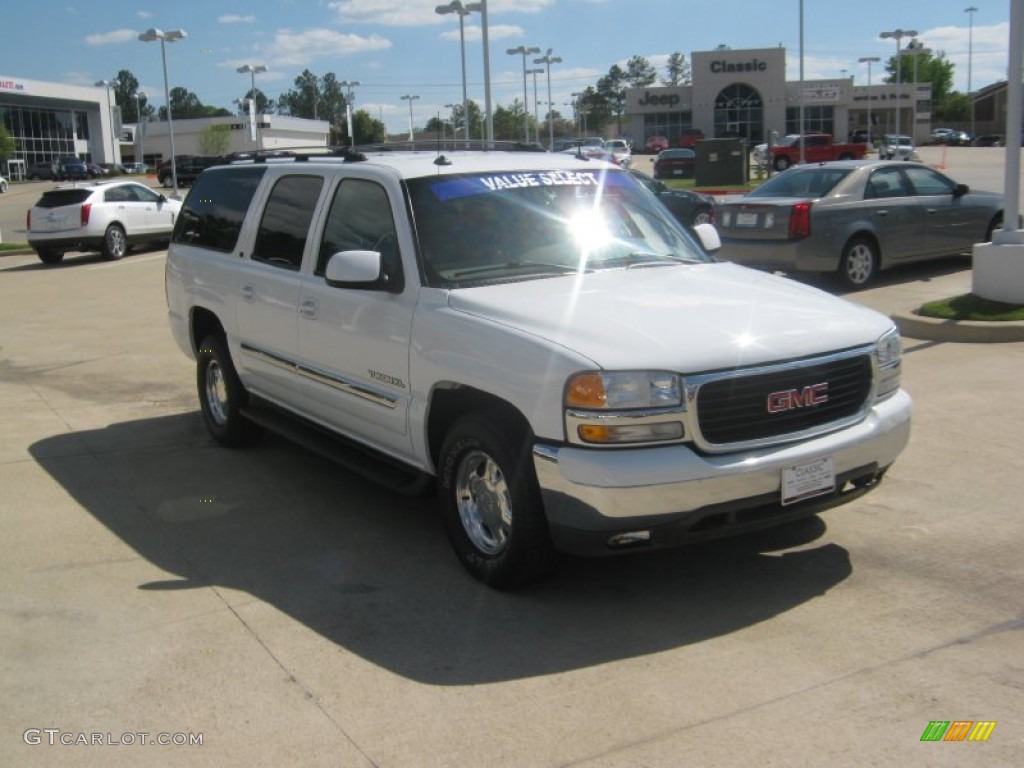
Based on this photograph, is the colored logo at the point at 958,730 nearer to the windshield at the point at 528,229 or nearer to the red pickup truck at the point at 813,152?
the windshield at the point at 528,229

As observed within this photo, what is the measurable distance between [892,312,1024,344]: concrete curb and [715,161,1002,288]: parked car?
264cm

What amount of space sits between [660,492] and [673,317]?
0.85 meters

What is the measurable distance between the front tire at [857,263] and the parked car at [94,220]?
617 inches

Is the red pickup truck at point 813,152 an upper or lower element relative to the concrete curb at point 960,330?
upper

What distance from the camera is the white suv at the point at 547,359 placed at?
421cm

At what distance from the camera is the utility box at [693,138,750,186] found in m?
38.5

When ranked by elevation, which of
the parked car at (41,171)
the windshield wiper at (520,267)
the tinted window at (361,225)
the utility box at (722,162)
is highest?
the parked car at (41,171)

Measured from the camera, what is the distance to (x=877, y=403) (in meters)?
4.92

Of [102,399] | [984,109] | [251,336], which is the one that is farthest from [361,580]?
[984,109]

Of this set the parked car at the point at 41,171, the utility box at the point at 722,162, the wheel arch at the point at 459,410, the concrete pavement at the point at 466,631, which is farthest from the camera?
the parked car at the point at 41,171

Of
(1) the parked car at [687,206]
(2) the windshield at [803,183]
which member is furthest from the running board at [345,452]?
(1) the parked car at [687,206]

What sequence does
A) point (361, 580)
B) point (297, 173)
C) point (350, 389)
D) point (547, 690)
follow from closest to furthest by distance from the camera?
point (547, 690) < point (361, 580) < point (350, 389) < point (297, 173)

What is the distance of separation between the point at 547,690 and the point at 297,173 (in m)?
3.84

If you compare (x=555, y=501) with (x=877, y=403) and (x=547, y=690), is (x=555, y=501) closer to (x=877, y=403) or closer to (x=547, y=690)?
(x=547, y=690)
